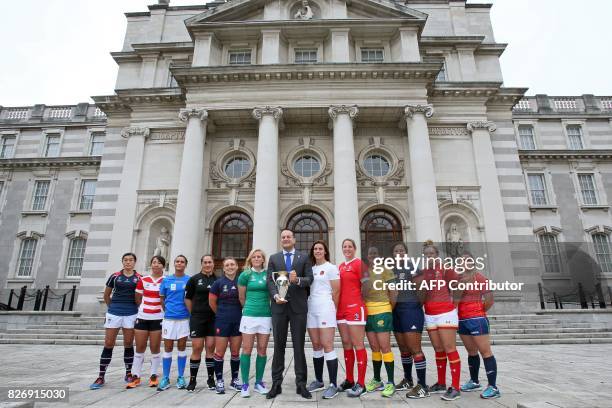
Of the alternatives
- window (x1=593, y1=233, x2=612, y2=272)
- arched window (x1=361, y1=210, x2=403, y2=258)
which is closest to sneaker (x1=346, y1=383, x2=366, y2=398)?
arched window (x1=361, y1=210, x2=403, y2=258)

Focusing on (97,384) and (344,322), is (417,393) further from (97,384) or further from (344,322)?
(97,384)

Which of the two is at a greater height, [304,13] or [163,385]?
[304,13]

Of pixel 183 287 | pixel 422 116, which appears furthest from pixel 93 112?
pixel 183 287

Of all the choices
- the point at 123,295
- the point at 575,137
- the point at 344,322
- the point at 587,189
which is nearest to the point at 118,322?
the point at 123,295

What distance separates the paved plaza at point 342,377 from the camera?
5180 millimetres

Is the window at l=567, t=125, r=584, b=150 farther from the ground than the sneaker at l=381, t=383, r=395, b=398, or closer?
farther from the ground

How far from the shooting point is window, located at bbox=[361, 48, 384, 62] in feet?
74.0

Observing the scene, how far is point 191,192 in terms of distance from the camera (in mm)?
18781

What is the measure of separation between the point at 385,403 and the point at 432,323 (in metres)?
1.48

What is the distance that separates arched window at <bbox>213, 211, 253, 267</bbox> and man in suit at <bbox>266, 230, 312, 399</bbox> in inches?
574

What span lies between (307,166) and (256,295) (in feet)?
51.4

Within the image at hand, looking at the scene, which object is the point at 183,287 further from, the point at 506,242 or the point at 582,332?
the point at 506,242

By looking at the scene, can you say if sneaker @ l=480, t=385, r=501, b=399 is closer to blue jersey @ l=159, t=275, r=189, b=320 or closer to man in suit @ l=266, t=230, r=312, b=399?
man in suit @ l=266, t=230, r=312, b=399

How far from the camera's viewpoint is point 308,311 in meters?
A: 6.14
